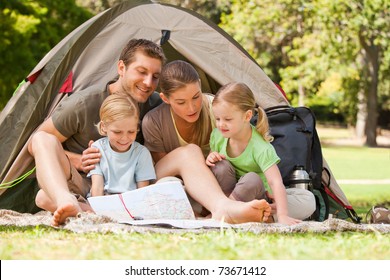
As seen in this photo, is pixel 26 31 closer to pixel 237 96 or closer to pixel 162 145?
pixel 162 145

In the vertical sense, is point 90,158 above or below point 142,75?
below

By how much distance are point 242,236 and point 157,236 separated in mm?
335

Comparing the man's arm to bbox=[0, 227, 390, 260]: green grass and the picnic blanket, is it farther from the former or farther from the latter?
bbox=[0, 227, 390, 260]: green grass

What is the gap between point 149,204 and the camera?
137 inches

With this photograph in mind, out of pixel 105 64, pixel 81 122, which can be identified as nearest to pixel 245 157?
pixel 81 122

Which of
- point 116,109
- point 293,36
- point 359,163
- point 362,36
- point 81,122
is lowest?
point 359,163

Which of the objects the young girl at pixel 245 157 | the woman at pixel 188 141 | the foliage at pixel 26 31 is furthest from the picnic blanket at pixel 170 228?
the foliage at pixel 26 31

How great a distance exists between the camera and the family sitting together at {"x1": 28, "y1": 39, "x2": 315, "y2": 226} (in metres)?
3.54

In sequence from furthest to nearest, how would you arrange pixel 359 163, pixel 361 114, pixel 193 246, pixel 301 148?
pixel 361 114 → pixel 359 163 → pixel 301 148 → pixel 193 246

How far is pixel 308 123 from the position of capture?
13.7 feet

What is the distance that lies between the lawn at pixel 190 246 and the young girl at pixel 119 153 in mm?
633

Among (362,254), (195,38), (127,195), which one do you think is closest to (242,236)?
(362,254)

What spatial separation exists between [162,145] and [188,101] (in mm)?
357
